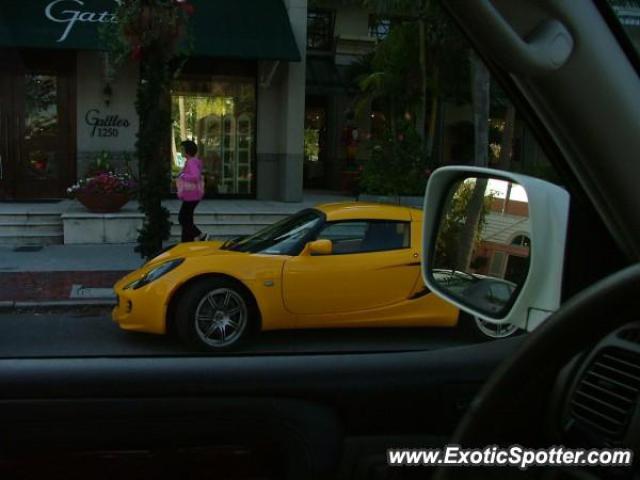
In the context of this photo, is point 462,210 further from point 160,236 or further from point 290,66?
point 290,66

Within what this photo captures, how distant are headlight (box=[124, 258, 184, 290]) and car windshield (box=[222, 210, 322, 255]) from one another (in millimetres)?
491

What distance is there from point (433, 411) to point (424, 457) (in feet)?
1.40

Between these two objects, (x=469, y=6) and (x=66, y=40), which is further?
(x=66, y=40)

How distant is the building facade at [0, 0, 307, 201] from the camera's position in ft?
43.1

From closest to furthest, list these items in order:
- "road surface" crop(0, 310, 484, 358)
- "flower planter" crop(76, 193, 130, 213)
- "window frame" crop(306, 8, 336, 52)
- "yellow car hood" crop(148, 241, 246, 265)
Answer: "road surface" crop(0, 310, 484, 358) → "yellow car hood" crop(148, 241, 246, 265) → "flower planter" crop(76, 193, 130, 213) → "window frame" crop(306, 8, 336, 52)

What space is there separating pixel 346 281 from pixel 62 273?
4952mm

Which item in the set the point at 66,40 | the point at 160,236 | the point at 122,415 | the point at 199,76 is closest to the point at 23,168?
the point at 66,40

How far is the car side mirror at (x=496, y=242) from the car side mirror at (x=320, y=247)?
3.70 meters

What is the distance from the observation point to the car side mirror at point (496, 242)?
143 cm

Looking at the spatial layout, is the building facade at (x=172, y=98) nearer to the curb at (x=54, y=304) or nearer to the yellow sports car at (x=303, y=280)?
the curb at (x=54, y=304)

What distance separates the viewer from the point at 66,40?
12.9 meters

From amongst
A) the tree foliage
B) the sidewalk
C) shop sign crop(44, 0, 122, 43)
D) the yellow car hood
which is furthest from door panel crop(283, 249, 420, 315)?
shop sign crop(44, 0, 122, 43)

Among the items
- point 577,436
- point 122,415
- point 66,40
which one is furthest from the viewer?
point 66,40

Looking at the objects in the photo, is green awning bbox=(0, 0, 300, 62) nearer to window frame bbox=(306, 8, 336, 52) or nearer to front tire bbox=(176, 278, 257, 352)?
window frame bbox=(306, 8, 336, 52)
